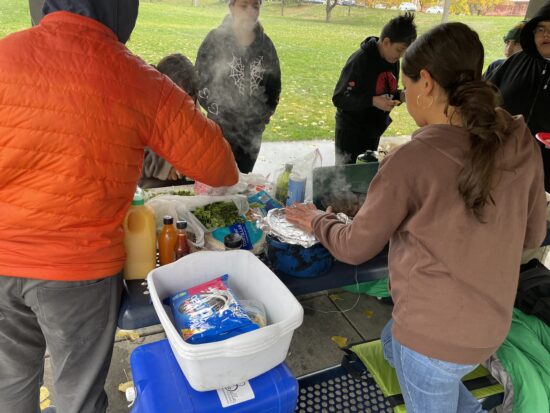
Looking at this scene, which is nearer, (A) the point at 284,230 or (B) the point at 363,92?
(A) the point at 284,230

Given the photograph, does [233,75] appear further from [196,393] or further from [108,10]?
[196,393]

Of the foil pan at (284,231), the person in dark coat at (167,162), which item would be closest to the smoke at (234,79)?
the person in dark coat at (167,162)

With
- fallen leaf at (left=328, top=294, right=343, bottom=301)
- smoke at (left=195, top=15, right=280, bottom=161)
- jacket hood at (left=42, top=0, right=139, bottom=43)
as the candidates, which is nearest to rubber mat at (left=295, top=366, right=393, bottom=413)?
fallen leaf at (left=328, top=294, right=343, bottom=301)

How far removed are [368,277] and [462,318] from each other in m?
0.61

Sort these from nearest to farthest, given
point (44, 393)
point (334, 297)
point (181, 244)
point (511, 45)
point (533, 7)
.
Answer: point (181, 244), point (44, 393), point (334, 297), point (511, 45), point (533, 7)

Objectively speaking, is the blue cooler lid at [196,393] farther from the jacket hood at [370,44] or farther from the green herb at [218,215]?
the jacket hood at [370,44]

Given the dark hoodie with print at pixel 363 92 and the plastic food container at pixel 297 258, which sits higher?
the dark hoodie with print at pixel 363 92

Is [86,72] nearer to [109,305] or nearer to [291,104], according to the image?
[109,305]

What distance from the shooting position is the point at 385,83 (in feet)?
11.6

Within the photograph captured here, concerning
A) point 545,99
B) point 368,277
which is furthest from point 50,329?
point 545,99

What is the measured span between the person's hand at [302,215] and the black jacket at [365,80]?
196cm

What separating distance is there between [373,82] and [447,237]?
99.4 inches

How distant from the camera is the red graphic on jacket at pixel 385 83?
3.52 m

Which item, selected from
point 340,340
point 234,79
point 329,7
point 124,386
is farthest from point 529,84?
point 329,7
